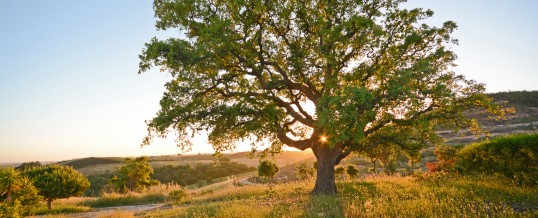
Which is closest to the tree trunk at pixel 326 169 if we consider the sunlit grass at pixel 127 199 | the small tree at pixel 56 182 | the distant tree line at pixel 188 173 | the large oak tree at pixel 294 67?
the large oak tree at pixel 294 67

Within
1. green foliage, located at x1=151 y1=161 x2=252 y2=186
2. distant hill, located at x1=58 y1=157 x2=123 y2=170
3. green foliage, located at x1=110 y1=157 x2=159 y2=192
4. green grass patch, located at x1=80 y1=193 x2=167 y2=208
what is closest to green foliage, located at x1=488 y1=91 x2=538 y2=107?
green foliage, located at x1=151 y1=161 x2=252 y2=186

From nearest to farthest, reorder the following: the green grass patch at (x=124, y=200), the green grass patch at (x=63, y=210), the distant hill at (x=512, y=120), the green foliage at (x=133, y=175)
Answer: the green grass patch at (x=63, y=210), the green grass patch at (x=124, y=200), the green foliage at (x=133, y=175), the distant hill at (x=512, y=120)

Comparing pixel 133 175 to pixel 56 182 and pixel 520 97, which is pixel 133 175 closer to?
pixel 56 182

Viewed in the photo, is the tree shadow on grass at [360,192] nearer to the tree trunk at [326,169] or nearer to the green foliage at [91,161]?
the tree trunk at [326,169]

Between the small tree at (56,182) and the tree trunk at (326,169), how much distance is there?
16.1 meters

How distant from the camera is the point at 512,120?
47.7 meters

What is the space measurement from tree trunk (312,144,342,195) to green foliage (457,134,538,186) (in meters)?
7.29

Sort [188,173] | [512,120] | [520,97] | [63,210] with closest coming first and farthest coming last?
1. [63,210]
2. [512,120]
3. [188,173]
4. [520,97]

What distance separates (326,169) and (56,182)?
56.2ft

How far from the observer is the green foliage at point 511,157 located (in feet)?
45.1

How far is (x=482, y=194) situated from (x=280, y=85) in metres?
9.85

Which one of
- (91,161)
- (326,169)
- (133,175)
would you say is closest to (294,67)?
(326,169)

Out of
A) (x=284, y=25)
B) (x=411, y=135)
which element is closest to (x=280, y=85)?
(x=284, y=25)

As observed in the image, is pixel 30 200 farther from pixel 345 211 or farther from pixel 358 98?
pixel 358 98
